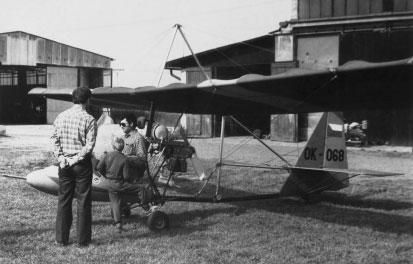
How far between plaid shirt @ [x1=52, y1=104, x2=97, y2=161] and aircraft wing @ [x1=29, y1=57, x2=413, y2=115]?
3.61 feet

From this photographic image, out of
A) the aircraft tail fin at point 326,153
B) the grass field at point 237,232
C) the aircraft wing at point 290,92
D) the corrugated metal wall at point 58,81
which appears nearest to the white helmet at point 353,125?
the grass field at point 237,232

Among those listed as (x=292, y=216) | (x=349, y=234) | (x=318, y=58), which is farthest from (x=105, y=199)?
(x=318, y=58)

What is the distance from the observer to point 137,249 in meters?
5.98

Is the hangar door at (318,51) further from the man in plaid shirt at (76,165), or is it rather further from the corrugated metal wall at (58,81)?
the corrugated metal wall at (58,81)

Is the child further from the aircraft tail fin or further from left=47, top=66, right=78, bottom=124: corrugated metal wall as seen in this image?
left=47, top=66, right=78, bottom=124: corrugated metal wall

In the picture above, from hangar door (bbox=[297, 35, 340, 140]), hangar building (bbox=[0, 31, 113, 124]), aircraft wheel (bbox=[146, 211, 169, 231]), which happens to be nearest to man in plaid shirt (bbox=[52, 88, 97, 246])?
aircraft wheel (bbox=[146, 211, 169, 231])

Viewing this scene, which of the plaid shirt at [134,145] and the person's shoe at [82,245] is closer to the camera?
the person's shoe at [82,245]

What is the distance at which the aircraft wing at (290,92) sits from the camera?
17.8 ft

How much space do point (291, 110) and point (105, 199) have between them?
3.36 metres

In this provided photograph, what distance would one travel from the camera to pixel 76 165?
611cm

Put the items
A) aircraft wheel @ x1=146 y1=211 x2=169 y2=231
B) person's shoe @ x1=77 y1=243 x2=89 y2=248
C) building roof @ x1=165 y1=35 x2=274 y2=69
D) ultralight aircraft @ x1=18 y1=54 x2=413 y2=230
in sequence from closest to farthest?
1. ultralight aircraft @ x1=18 y1=54 x2=413 y2=230
2. person's shoe @ x1=77 y1=243 x2=89 y2=248
3. aircraft wheel @ x1=146 y1=211 x2=169 y2=231
4. building roof @ x1=165 y1=35 x2=274 y2=69

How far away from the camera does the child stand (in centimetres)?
698

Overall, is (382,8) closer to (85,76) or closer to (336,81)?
(336,81)

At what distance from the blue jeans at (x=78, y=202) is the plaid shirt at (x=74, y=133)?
22 centimetres
